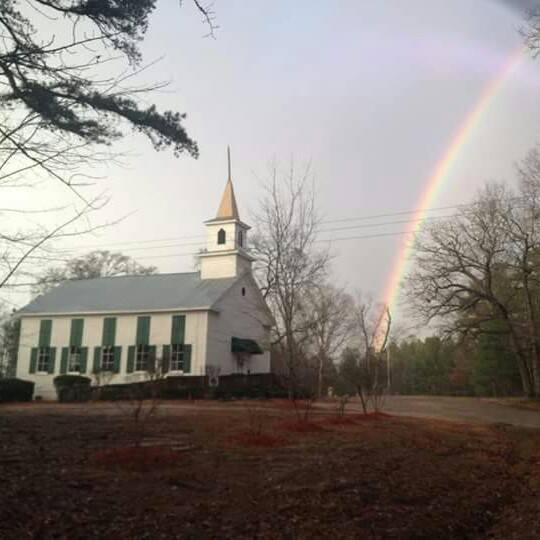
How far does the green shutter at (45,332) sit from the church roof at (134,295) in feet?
1.86

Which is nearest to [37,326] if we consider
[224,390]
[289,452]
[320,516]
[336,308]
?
[224,390]

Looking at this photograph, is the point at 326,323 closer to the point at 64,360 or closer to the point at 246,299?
the point at 246,299

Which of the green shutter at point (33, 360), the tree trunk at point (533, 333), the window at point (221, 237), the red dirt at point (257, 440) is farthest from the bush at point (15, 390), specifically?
the tree trunk at point (533, 333)

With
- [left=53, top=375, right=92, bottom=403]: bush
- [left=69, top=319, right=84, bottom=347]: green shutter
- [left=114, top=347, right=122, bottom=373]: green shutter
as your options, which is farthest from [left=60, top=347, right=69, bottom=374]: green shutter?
[left=53, top=375, right=92, bottom=403]: bush

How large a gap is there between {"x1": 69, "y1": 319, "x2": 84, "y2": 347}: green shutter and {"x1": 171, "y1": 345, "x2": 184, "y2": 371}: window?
584 centimetres

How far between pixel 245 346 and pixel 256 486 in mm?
25765

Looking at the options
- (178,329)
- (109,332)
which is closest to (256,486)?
(178,329)

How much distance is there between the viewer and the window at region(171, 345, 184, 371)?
2955 cm

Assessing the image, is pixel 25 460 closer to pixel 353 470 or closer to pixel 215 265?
pixel 353 470

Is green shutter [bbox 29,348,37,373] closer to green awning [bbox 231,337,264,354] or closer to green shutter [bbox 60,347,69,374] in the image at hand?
green shutter [bbox 60,347,69,374]

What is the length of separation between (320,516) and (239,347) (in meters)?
26.7

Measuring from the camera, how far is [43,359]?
32.5 meters

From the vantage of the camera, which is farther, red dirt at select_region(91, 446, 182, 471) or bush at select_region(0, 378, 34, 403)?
bush at select_region(0, 378, 34, 403)

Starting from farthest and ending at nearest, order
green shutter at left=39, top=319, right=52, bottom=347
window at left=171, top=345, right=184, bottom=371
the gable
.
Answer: green shutter at left=39, top=319, right=52, bottom=347 → the gable → window at left=171, top=345, right=184, bottom=371
